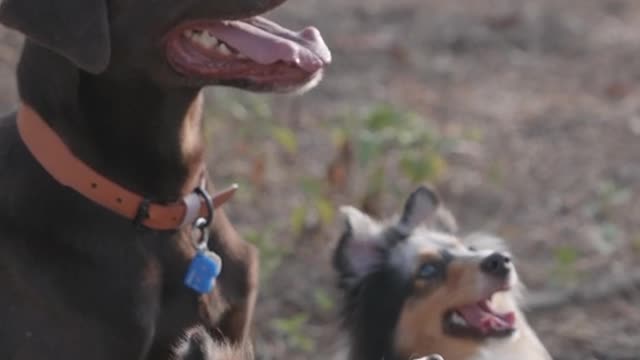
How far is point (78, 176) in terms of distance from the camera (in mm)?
4746

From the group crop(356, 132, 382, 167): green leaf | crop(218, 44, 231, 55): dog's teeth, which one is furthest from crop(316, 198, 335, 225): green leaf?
crop(218, 44, 231, 55): dog's teeth

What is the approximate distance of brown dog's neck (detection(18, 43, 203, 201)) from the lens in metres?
4.78

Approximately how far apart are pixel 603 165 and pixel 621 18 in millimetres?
3187

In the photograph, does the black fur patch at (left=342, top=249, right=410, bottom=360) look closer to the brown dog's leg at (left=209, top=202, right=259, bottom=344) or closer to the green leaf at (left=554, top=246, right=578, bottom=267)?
the brown dog's leg at (left=209, top=202, right=259, bottom=344)

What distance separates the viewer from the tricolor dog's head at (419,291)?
5.73 m

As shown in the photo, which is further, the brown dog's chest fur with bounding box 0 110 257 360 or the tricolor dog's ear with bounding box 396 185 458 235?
the tricolor dog's ear with bounding box 396 185 458 235

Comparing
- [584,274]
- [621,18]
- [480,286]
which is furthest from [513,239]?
[621,18]

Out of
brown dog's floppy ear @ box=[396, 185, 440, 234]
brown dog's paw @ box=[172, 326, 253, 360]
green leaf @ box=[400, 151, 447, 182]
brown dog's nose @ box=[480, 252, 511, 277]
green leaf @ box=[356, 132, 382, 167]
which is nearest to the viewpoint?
brown dog's paw @ box=[172, 326, 253, 360]

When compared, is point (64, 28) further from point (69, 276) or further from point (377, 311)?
point (377, 311)

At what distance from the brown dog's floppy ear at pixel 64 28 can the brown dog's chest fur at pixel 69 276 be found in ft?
1.07

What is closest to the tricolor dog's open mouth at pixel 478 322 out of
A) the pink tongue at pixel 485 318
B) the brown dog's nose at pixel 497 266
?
the pink tongue at pixel 485 318

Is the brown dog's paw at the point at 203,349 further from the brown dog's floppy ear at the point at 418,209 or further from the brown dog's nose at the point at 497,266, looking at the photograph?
the brown dog's floppy ear at the point at 418,209

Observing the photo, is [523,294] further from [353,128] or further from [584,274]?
[353,128]

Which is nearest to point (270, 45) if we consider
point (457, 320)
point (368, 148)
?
point (457, 320)
